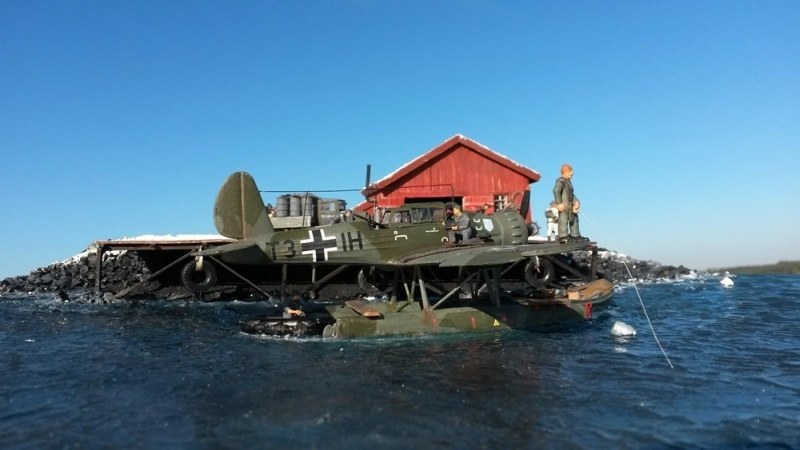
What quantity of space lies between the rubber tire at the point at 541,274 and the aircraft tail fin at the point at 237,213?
44.0 ft

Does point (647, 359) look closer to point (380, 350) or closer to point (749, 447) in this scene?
point (749, 447)

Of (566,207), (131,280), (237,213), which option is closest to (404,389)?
(566,207)

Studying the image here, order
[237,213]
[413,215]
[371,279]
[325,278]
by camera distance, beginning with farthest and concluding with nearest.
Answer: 1. [371,279]
2. [325,278]
3. [413,215]
4. [237,213]

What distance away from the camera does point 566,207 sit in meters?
14.4

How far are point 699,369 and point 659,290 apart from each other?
59.4 feet

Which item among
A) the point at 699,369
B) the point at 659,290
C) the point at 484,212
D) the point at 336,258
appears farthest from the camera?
the point at 659,290

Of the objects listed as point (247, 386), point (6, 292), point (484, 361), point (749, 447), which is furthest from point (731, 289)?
point (6, 292)

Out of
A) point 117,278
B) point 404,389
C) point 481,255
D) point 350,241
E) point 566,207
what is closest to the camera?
point 404,389

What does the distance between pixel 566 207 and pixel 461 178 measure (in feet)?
45.6

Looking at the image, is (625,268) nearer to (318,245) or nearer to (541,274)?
(541,274)

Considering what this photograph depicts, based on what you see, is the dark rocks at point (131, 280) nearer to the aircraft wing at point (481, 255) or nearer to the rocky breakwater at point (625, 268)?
the rocky breakwater at point (625, 268)

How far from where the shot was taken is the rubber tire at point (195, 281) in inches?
866

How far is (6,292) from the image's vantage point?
27.1m

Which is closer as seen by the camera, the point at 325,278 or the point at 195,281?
the point at 195,281
